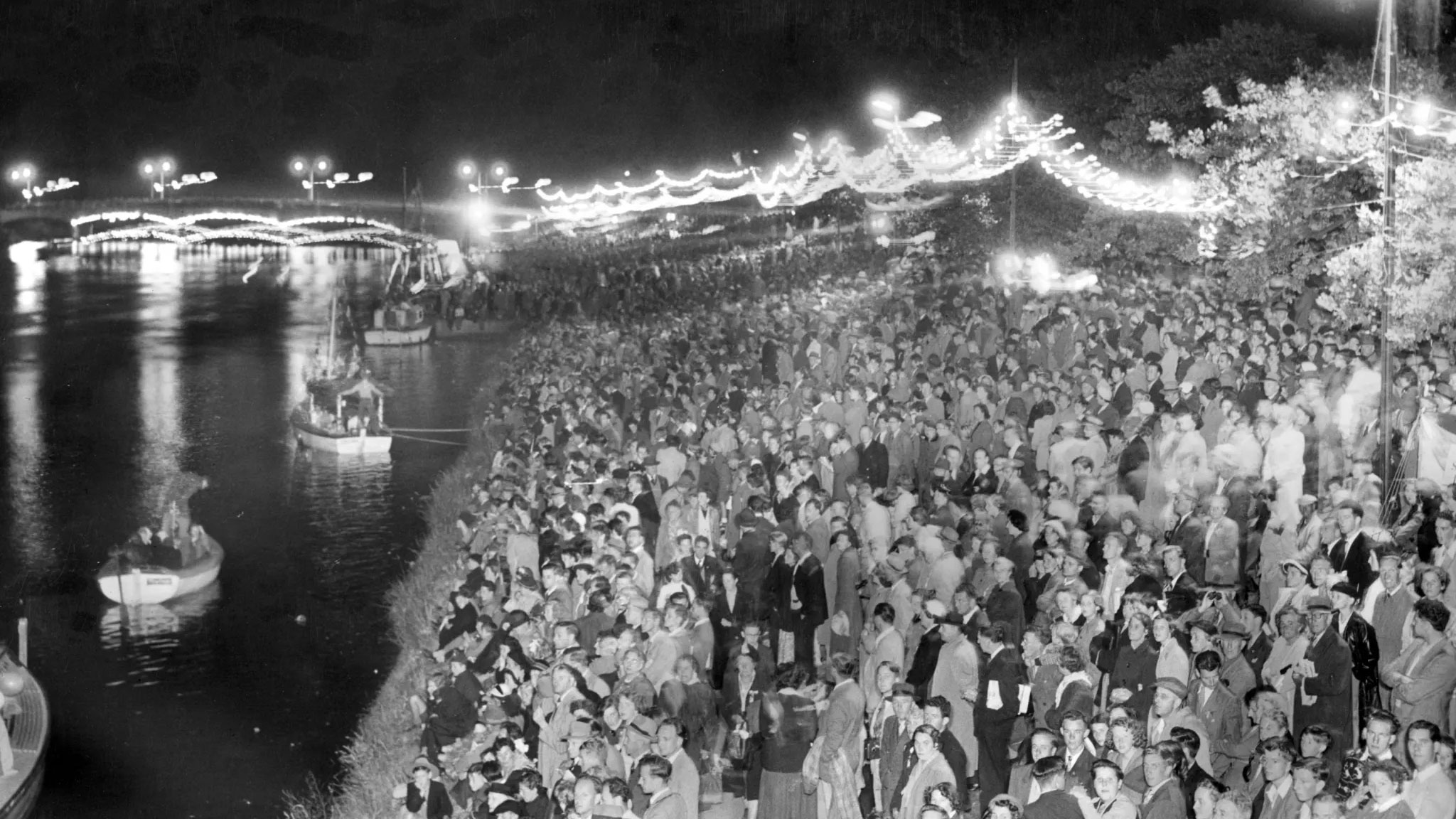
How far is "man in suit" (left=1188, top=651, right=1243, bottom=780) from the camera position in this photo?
8602 mm

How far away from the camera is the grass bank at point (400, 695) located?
48.2ft

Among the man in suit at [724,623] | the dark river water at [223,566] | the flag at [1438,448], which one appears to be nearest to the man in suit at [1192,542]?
the flag at [1438,448]

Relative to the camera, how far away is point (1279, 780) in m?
7.59

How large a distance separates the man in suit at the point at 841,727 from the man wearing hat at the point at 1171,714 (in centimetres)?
160

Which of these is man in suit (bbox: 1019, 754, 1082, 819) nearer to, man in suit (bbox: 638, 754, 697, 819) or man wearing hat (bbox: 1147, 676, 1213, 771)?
man wearing hat (bbox: 1147, 676, 1213, 771)

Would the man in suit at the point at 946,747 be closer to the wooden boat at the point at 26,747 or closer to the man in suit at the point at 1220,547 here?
the man in suit at the point at 1220,547

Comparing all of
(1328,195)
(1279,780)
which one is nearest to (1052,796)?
(1279,780)

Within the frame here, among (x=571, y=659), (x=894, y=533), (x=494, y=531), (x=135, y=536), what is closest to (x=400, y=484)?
(x=135, y=536)

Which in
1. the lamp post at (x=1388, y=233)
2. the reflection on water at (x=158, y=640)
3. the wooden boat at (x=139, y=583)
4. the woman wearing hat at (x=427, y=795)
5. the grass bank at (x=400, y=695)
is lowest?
the reflection on water at (x=158, y=640)

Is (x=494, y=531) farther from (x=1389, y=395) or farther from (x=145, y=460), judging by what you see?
(x=145, y=460)

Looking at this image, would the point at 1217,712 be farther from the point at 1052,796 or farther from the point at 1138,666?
the point at 1052,796

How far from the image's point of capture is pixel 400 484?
114 feet

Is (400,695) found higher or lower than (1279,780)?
lower

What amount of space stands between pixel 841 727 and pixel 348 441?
30.3m
